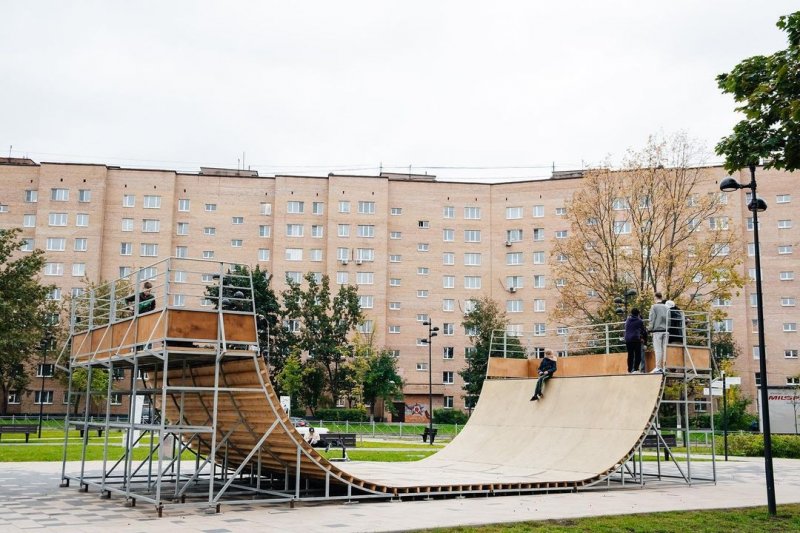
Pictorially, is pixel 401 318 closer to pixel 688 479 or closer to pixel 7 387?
pixel 7 387

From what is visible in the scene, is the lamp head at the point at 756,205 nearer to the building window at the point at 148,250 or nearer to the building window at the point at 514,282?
the building window at the point at 514,282

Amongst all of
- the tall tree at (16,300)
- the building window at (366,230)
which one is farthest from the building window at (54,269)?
the building window at (366,230)

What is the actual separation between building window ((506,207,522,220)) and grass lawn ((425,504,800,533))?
212 feet

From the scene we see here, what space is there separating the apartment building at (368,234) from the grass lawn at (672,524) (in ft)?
196

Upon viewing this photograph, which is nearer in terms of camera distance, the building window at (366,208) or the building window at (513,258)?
the building window at (366,208)

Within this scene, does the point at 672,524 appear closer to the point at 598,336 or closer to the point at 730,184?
the point at 730,184

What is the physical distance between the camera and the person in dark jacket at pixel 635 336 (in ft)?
65.1

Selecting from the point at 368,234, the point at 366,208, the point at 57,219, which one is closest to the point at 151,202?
the point at 57,219

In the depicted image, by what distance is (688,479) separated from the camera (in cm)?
1967

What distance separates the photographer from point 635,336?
19844 mm

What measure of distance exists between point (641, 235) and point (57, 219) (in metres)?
55.6

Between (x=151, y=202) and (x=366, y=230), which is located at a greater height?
(x=151, y=202)

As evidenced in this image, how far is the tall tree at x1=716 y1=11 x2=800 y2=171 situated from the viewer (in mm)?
11812

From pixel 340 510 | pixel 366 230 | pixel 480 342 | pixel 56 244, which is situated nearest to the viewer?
pixel 340 510
